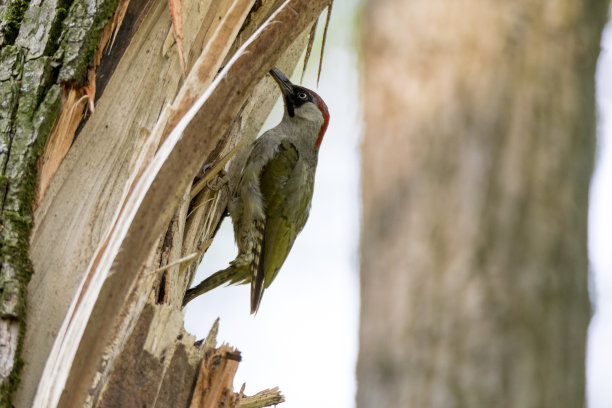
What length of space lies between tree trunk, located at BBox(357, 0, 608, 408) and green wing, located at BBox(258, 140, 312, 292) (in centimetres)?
314

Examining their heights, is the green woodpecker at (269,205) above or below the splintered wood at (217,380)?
above

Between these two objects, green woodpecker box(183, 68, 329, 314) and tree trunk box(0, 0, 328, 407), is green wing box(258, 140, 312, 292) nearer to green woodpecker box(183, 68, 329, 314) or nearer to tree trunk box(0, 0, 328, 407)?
green woodpecker box(183, 68, 329, 314)

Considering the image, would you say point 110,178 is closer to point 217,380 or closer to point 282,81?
point 217,380

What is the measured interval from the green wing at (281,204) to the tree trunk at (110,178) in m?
1.73

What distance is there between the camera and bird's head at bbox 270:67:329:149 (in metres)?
4.79

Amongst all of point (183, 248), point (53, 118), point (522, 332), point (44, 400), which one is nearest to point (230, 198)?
point (183, 248)

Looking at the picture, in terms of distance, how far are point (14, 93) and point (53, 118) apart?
0.16 metres

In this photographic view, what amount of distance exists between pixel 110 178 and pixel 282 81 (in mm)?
1970

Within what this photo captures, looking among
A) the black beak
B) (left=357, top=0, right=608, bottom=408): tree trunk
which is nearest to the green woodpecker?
the black beak

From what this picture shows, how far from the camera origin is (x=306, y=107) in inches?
192

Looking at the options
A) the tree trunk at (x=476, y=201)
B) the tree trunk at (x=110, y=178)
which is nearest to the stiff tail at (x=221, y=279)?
the tree trunk at (x=110, y=178)

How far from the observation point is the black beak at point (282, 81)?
3.86 metres

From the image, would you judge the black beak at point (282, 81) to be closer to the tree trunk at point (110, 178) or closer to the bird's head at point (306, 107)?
the bird's head at point (306, 107)

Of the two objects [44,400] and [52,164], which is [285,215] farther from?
[44,400]
